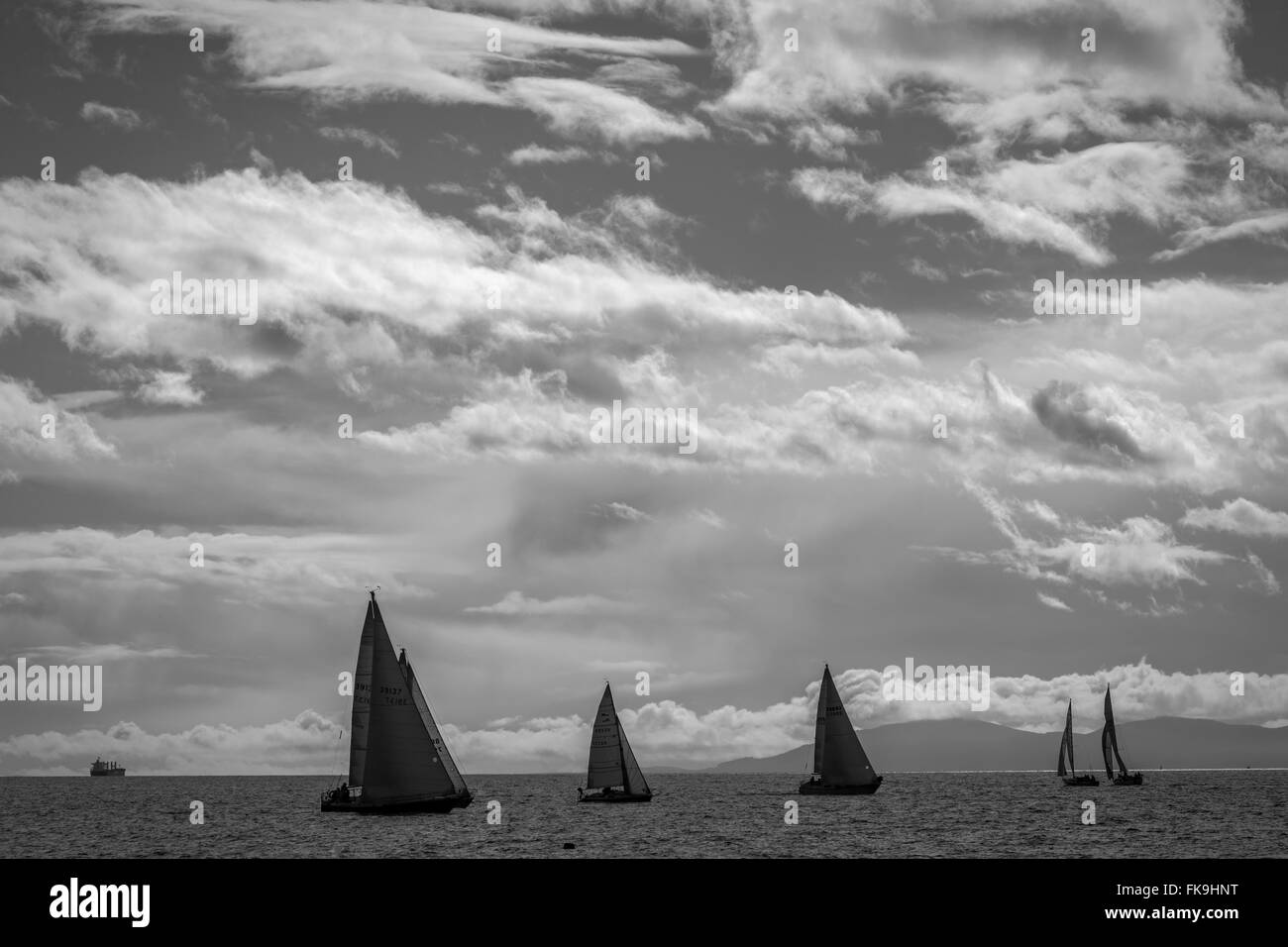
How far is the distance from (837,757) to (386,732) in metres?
62.7

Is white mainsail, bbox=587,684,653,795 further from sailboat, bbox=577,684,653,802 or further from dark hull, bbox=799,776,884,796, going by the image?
dark hull, bbox=799,776,884,796

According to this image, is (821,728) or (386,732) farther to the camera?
(821,728)

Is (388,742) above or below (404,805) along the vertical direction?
above

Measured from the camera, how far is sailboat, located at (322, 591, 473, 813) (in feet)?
303

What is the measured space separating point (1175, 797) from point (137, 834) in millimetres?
137828

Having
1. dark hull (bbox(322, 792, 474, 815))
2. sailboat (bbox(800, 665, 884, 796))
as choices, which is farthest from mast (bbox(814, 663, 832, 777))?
dark hull (bbox(322, 792, 474, 815))

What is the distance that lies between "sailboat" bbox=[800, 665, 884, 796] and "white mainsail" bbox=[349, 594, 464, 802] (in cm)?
5105

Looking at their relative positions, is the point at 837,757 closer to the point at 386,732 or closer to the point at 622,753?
the point at 622,753

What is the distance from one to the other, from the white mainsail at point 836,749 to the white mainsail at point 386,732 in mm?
50463

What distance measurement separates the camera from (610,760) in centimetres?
13838

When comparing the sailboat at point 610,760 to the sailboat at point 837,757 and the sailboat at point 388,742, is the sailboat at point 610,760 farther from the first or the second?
the sailboat at point 388,742

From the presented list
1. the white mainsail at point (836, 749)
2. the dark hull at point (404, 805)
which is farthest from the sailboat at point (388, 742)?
the white mainsail at point (836, 749)

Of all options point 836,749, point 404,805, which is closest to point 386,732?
point 404,805
